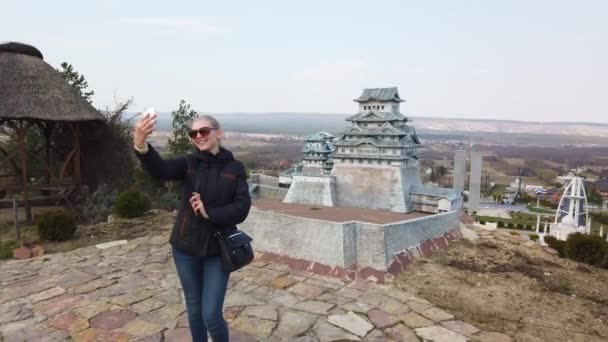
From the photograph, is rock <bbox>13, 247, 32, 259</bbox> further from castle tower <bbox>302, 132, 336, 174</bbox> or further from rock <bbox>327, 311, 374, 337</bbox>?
castle tower <bbox>302, 132, 336, 174</bbox>

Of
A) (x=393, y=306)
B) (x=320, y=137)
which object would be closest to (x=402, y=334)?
(x=393, y=306)

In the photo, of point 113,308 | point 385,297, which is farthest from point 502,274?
point 113,308

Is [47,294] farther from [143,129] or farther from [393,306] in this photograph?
[393,306]

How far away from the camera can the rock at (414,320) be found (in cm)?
479

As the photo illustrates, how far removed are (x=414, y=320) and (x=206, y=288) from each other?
10.2 ft

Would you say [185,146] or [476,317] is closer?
[476,317]

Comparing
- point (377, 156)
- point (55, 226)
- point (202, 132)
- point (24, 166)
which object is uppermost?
point (202, 132)

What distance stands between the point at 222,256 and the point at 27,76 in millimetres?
12524

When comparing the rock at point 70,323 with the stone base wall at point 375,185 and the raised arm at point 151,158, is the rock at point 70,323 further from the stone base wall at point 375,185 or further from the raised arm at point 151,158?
the stone base wall at point 375,185

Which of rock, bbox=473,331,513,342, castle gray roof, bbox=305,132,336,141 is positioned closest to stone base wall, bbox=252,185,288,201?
castle gray roof, bbox=305,132,336,141

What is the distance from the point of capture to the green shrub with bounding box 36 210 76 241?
28.7ft

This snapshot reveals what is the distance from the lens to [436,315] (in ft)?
16.7

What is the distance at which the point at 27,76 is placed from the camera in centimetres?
1180

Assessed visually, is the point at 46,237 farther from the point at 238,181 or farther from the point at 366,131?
the point at 366,131
